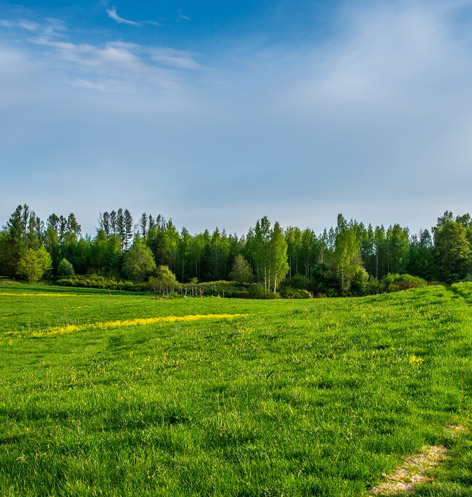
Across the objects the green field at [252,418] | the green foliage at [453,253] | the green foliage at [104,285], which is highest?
the green foliage at [453,253]

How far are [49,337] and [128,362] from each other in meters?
15.0

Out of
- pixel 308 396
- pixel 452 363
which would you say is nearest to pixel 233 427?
pixel 308 396

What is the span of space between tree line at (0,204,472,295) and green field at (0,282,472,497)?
72518 millimetres

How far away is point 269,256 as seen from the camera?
84000mm

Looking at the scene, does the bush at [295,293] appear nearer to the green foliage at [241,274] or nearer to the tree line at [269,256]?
the tree line at [269,256]

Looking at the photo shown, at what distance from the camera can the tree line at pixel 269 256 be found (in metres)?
85.4

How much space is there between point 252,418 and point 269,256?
7814 centimetres

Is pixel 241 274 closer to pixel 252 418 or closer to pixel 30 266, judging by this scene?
pixel 30 266

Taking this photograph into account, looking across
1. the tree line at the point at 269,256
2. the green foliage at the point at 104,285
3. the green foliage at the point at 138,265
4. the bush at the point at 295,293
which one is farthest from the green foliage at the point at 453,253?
the green foliage at the point at 138,265

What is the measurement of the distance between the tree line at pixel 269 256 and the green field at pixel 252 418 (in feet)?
238

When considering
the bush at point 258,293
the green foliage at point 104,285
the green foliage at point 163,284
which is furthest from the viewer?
the green foliage at point 104,285

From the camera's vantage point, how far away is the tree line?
8538cm

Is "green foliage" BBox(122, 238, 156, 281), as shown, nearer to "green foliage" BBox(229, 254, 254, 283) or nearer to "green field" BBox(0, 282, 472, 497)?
"green foliage" BBox(229, 254, 254, 283)

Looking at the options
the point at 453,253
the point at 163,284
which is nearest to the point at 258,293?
the point at 163,284
